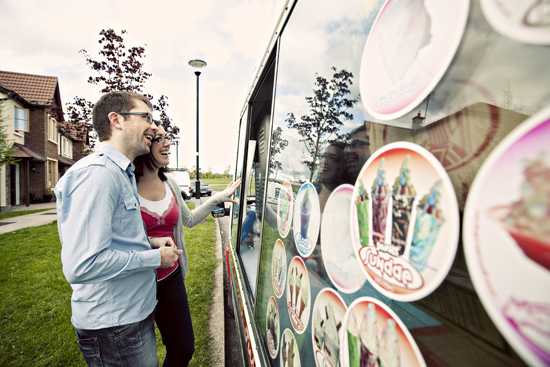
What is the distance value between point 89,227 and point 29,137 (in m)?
22.4

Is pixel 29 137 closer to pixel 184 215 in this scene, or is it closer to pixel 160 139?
pixel 184 215

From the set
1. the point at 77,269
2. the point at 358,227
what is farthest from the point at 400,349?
the point at 77,269

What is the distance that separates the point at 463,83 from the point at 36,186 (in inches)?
928

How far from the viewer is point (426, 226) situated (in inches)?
20.1

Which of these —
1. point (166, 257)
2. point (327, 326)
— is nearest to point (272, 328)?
point (327, 326)

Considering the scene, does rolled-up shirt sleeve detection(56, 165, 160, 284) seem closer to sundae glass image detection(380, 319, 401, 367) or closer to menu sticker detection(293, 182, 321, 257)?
menu sticker detection(293, 182, 321, 257)

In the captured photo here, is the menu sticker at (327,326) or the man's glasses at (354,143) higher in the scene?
A: the man's glasses at (354,143)

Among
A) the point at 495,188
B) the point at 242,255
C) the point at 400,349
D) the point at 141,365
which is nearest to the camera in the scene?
the point at 495,188

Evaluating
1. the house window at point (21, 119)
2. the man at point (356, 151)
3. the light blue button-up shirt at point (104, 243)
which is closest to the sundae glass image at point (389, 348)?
the man at point (356, 151)

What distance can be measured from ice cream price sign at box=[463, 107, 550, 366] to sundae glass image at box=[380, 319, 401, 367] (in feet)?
0.78

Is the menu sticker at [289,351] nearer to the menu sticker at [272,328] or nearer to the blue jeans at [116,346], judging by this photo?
the menu sticker at [272,328]

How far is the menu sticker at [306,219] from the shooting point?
98 centimetres

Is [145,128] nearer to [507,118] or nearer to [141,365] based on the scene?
[141,365]

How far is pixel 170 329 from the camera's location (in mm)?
1966
